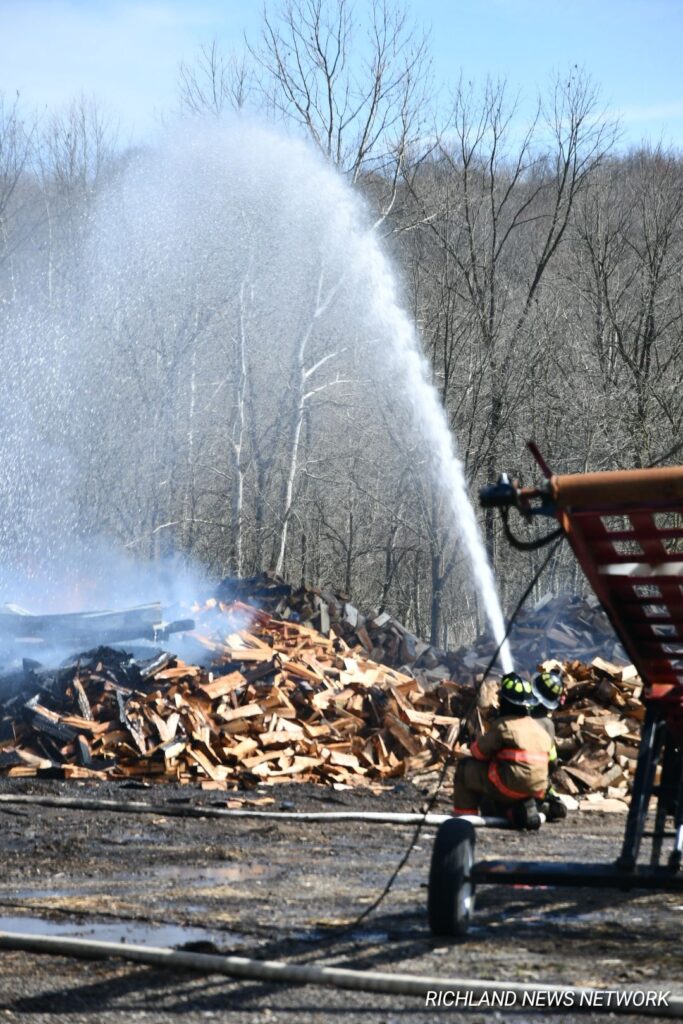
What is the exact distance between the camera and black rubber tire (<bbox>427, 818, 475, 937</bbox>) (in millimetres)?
4902

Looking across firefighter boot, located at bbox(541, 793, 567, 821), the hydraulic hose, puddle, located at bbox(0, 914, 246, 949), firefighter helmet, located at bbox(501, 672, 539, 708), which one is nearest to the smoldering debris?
firefighter boot, located at bbox(541, 793, 567, 821)

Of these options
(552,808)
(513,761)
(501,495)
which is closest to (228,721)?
(552,808)

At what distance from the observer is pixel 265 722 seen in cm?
1145

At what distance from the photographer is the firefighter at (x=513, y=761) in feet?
22.1

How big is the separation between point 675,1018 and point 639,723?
7771mm

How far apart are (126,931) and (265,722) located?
20.6 feet

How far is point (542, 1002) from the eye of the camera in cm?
390

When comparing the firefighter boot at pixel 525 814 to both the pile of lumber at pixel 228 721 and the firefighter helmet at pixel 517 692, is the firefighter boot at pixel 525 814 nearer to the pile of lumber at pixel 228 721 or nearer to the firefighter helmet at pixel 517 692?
the firefighter helmet at pixel 517 692

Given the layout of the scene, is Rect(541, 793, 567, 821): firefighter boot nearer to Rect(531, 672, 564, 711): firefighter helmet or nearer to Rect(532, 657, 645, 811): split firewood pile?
Rect(531, 672, 564, 711): firefighter helmet

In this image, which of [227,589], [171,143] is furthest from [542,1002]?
[171,143]

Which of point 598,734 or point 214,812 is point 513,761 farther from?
point 598,734

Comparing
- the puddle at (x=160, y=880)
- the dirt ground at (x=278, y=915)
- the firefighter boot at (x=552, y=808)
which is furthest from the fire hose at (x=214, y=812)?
the puddle at (x=160, y=880)

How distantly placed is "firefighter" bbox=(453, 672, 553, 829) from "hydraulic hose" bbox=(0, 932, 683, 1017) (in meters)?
2.51

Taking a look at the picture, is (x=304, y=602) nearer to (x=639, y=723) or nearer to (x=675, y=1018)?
(x=639, y=723)
